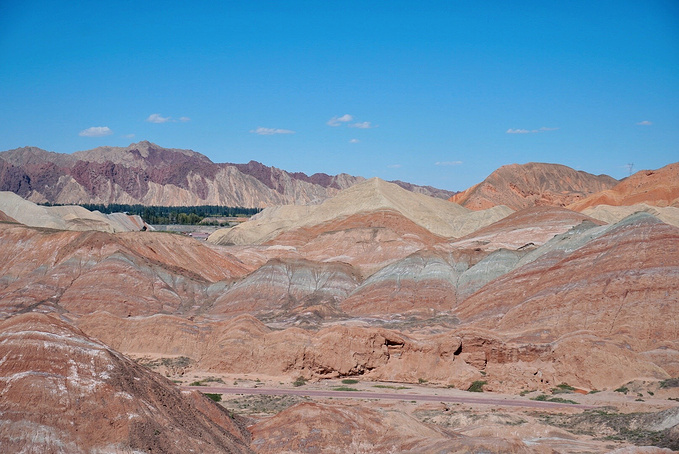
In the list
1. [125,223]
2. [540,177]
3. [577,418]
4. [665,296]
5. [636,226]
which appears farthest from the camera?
[540,177]

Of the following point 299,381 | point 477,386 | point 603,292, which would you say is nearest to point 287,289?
point 299,381

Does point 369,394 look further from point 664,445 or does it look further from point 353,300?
point 353,300

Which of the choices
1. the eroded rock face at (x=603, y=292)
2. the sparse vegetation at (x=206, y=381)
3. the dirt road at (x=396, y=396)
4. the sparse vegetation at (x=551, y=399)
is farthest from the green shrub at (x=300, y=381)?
the eroded rock face at (x=603, y=292)

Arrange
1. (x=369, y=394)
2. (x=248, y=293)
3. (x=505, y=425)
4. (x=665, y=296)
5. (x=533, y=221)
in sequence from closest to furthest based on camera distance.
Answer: (x=505, y=425) → (x=369, y=394) → (x=665, y=296) → (x=248, y=293) → (x=533, y=221)

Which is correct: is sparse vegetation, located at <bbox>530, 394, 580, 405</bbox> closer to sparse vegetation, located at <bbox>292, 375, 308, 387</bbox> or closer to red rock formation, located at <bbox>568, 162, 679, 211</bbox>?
sparse vegetation, located at <bbox>292, 375, 308, 387</bbox>

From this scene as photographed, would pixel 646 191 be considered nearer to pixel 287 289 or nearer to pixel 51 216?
pixel 287 289

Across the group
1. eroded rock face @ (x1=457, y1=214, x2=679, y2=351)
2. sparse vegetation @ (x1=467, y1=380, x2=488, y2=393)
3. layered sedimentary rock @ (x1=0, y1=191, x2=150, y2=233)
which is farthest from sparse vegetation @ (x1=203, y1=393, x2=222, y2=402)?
layered sedimentary rock @ (x1=0, y1=191, x2=150, y2=233)

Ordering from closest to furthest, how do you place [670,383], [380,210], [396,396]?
[670,383] → [396,396] → [380,210]

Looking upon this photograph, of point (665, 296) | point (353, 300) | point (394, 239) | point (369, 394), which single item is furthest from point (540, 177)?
point (369, 394)
